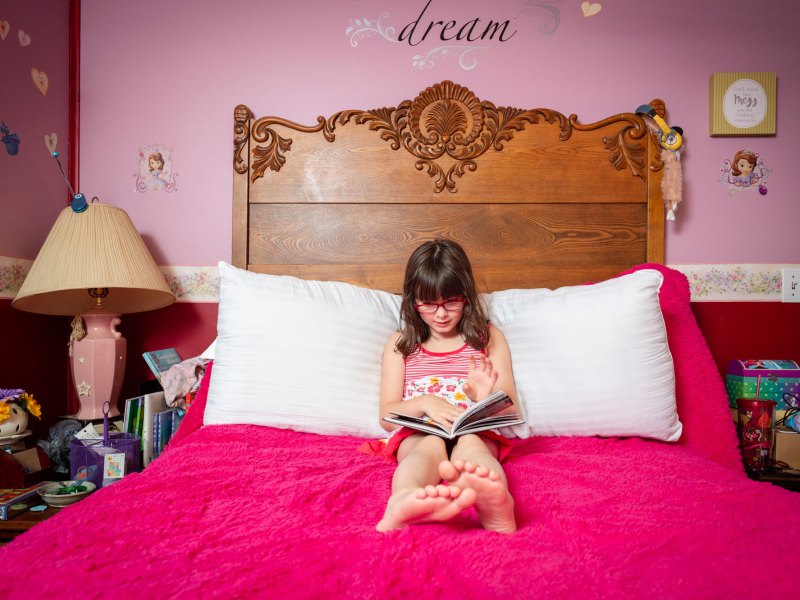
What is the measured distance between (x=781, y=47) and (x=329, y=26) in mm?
1590

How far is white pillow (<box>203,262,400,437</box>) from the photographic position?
139cm

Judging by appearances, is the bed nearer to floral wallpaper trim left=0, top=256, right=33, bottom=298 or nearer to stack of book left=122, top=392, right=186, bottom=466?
stack of book left=122, top=392, right=186, bottom=466

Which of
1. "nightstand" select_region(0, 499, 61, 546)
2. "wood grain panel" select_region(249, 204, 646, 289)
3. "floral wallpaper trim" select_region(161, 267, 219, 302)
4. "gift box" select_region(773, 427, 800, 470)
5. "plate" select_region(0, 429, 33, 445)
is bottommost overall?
"nightstand" select_region(0, 499, 61, 546)

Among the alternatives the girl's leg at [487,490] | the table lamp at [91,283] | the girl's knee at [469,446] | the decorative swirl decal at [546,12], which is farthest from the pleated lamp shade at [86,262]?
the decorative swirl decal at [546,12]

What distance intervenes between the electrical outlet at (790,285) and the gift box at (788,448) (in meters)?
0.58

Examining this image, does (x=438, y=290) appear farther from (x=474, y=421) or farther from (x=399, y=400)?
(x=474, y=421)

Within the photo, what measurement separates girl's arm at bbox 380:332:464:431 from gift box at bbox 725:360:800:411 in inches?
41.8

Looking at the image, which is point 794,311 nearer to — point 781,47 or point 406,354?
point 781,47

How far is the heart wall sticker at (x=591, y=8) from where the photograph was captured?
1.93 metres

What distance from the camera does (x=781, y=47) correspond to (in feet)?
6.28

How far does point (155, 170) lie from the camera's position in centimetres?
196

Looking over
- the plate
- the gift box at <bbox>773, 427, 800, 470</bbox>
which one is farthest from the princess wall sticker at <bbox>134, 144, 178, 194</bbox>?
the gift box at <bbox>773, 427, 800, 470</bbox>

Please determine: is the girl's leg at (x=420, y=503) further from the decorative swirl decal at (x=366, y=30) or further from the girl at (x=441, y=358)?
the decorative swirl decal at (x=366, y=30)

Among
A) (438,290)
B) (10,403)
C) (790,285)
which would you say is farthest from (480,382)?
(790,285)
